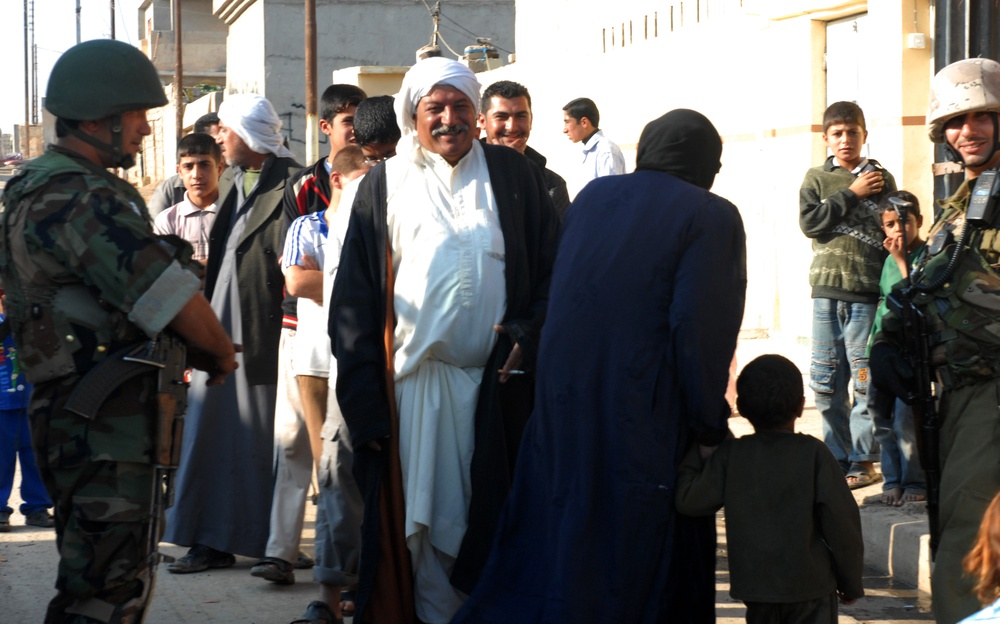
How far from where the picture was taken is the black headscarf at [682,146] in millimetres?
3750

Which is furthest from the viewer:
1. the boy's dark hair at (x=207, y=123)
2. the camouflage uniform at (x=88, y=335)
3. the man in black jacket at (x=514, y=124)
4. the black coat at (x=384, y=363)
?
the boy's dark hair at (x=207, y=123)

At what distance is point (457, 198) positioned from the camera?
4414 millimetres

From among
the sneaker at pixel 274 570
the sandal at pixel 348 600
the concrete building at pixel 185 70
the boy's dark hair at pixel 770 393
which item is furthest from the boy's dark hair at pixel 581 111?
the concrete building at pixel 185 70

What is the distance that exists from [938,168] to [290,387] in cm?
446

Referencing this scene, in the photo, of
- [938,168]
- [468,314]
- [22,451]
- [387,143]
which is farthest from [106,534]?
[938,168]

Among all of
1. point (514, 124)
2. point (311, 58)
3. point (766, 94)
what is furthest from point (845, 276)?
point (311, 58)

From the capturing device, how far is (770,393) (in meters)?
3.80

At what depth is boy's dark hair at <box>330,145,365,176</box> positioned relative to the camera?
511 cm

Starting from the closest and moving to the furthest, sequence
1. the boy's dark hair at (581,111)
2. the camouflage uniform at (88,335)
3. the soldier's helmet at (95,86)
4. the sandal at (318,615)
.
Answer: the camouflage uniform at (88,335) → the soldier's helmet at (95,86) → the sandal at (318,615) → the boy's dark hair at (581,111)

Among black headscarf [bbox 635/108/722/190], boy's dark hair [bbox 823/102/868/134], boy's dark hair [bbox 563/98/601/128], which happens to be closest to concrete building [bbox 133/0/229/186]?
boy's dark hair [bbox 563/98/601/128]

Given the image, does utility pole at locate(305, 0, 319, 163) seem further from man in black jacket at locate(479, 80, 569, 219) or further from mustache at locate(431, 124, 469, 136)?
mustache at locate(431, 124, 469, 136)

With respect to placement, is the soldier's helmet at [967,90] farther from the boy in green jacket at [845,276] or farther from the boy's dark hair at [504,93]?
the boy's dark hair at [504,93]

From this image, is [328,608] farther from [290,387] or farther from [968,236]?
[968,236]

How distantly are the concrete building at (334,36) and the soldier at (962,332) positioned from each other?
872 inches
